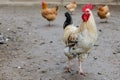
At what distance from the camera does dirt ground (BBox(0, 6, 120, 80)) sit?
18.4ft

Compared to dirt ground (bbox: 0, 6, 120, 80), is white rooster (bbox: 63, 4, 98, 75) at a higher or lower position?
higher

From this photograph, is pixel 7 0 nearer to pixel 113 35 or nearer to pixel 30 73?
pixel 113 35

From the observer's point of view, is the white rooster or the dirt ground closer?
the white rooster

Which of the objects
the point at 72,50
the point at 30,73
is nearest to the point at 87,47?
the point at 72,50

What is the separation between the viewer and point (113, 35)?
330 inches

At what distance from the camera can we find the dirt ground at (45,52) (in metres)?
5.60

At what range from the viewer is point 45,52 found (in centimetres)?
693

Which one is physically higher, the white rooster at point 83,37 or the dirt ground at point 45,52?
the white rooster at point 83,37

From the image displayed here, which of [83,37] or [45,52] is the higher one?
[83,37]

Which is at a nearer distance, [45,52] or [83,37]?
[83,37]

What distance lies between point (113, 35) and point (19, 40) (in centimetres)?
241

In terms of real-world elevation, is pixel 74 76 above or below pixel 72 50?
below

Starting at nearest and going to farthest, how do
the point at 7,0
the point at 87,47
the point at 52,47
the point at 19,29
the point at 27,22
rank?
1. the point at 87,47
2. the point at 52,47
3. the point at 19,29
4. the point at 27,22
5. the point at 7,0

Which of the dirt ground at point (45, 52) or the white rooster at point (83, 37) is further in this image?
the dirt ground at point (45, 52)
